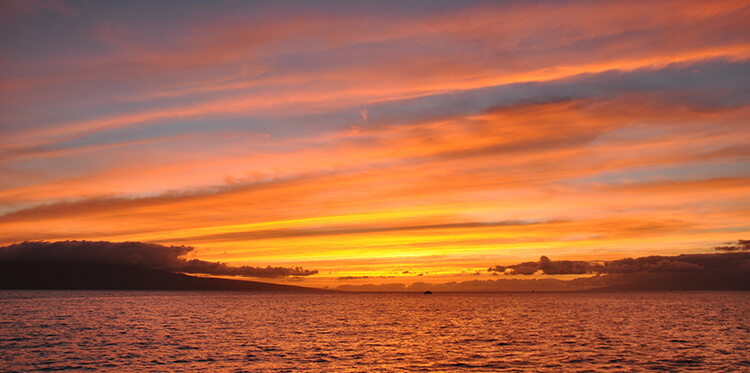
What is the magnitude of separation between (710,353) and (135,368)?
A: 227ft

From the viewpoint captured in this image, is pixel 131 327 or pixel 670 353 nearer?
pixel 670 353

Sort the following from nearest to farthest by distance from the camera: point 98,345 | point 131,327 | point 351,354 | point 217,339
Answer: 1. point 351,354
2. point 98,345
3. point 217,339
4. point 131,327

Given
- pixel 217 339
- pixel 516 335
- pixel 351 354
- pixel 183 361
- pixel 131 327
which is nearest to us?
pixel 183 361

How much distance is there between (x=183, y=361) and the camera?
58156mm

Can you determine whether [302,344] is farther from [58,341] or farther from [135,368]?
[58,341]

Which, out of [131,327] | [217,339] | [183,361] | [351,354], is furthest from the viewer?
[131,327]

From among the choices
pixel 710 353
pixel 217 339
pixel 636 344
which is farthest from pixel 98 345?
pixel 710 353

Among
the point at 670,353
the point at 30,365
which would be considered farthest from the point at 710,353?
the point at 30,365

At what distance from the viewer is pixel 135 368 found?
178ft

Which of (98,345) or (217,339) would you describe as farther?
(217,339)

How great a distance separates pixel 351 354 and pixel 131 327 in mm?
59510

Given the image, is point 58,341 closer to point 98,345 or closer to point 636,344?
point 98,345

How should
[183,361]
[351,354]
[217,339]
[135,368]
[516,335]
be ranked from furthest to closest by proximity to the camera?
Answer: [516,335] < [217,339] < [351,354] < [183,361] < [135,368]

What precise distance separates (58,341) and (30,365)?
23372mm
